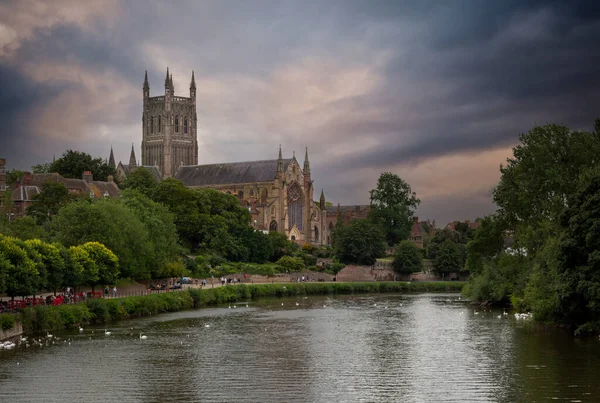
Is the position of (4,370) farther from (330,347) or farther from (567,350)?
(567,350)

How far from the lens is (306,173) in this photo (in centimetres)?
17938

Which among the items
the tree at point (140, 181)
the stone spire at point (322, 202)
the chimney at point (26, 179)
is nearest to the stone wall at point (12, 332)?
the chimney at point (26, 179)

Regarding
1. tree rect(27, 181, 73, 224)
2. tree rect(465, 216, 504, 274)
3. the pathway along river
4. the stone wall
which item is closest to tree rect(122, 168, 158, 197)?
tree rect(27, 181, 73, 224)

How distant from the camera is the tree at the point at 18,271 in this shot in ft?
183

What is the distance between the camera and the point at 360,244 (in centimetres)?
14112

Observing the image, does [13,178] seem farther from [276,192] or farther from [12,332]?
[12,332]

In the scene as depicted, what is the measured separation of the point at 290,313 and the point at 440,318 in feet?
48.6

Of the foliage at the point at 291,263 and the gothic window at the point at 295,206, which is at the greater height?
the gothic window at the point at 295,206

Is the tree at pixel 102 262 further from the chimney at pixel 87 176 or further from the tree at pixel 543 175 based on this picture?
the chimney at pixel 87 176

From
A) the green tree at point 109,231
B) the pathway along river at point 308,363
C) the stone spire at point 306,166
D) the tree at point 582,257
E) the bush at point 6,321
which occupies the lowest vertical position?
the pathway along river at point 308,363

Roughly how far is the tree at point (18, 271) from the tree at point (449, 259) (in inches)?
3784

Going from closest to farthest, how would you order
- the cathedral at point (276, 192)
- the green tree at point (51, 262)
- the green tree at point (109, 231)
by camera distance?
the green tree at point (51, 262), the green tree at point (109, 231), the cathedral at point (276, 192)

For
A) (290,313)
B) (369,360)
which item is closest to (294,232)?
(290,313)

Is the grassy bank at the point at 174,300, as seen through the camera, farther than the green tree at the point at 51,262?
No
